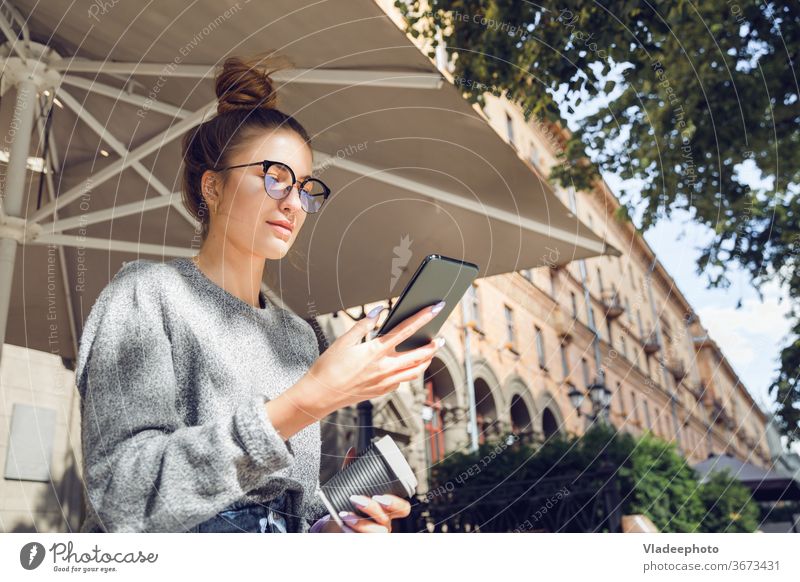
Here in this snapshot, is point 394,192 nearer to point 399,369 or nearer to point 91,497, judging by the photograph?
point 399,369

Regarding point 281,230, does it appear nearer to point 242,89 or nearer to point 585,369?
point 242,89

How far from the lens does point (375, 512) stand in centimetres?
114

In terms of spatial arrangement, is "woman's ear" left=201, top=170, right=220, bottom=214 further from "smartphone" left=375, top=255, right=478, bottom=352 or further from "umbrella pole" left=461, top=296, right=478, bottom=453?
"umbrella pole" left=461, top=296, right=478, bottom=453

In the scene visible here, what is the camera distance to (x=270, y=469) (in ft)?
2.87

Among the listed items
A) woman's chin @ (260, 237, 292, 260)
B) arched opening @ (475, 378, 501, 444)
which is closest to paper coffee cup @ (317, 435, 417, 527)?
woman's chin @ (260, 237, 292, 260)

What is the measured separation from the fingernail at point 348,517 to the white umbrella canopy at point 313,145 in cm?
106

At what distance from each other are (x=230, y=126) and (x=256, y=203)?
172 millimetres

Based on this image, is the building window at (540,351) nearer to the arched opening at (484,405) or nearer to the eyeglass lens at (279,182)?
the arched opening at (484,405)

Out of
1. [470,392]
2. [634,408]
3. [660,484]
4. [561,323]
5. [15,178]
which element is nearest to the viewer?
[15,178]

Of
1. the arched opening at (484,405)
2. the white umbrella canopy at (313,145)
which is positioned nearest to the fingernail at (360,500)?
the white umbrella canopy at (313,145)

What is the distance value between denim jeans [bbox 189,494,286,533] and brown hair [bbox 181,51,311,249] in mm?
510

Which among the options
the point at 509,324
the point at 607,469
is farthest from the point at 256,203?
the point at 509,324

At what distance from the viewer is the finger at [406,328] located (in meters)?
1.03
